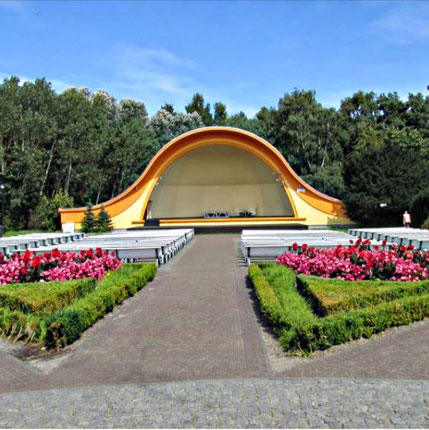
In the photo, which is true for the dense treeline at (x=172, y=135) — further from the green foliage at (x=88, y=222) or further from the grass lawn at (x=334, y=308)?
the grass lawn at (x=334, y=308)

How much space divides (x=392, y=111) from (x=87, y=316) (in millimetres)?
43667

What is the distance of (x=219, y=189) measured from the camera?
37875mm

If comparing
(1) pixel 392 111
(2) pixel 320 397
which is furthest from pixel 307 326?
(1) pixel 392 111

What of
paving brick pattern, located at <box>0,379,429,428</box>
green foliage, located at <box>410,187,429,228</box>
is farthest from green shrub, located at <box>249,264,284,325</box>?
green foliage, located at <box>410,187,429,228</box>

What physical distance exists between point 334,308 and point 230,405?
3.05 metres

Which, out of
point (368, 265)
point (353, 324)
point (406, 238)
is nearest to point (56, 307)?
point (353, 324)

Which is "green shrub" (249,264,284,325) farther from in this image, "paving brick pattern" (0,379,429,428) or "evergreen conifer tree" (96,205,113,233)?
"evergreen conifer tree" (96,205,113,233)

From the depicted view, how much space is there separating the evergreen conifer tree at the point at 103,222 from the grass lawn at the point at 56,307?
18643 millimetres

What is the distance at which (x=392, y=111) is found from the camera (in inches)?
1732

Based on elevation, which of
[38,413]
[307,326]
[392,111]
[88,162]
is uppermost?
[392,111]

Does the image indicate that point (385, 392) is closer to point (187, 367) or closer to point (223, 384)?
point (223, 384)

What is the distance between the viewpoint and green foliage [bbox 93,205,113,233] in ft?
90.2

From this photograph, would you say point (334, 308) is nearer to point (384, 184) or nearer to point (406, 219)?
point (406, 219)

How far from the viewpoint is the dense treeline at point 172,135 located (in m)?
25.4
